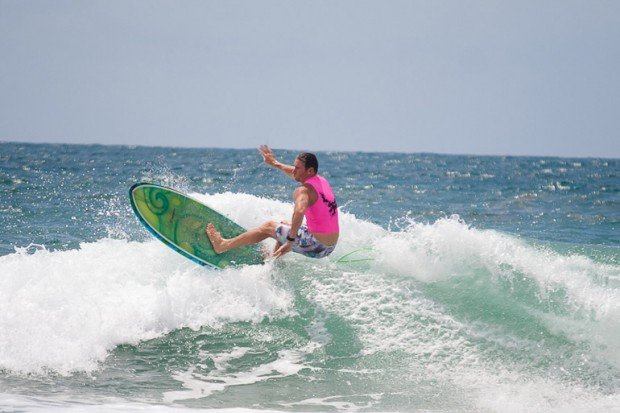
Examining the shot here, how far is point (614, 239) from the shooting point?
1502cm

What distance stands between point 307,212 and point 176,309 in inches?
63.5

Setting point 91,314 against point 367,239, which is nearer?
point 91,314

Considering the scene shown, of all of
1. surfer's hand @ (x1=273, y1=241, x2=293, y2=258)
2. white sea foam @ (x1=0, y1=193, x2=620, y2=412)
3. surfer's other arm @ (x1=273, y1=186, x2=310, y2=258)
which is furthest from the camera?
surfer's hand @ (x1=273, y1=241, x2=293, y2=258)

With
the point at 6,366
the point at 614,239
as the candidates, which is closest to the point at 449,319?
the point at 6,366

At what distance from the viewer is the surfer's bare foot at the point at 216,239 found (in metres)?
7.87

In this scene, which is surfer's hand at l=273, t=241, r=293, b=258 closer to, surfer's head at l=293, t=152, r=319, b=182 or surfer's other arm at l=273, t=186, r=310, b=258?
surfer's other arm at l=273, t=186, r=310, b=258

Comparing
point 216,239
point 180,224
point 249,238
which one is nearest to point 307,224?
A: point 249,238

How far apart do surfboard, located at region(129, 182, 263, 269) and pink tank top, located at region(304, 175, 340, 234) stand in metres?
0.86

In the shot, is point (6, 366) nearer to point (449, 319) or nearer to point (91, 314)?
point (91, 314)

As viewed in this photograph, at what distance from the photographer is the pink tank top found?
740 cm

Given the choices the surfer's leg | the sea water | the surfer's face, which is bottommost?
the sea water

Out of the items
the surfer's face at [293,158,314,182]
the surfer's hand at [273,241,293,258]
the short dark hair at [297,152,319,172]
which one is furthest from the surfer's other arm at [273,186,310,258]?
the surfer's hand at [273,241,293,258]

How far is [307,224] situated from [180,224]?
141 centimetres

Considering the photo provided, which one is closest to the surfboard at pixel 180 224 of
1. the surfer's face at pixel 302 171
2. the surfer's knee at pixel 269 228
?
the surfer's knee at pixel 269 228
